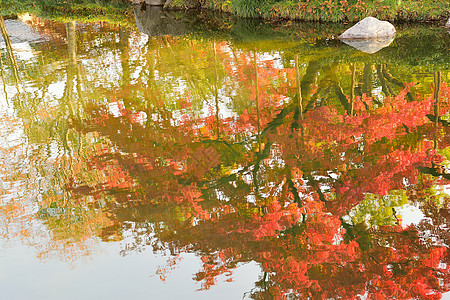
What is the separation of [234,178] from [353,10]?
14.2 m

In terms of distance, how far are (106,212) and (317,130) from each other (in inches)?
182

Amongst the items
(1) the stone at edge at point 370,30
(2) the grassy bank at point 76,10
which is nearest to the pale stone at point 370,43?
(1) the stone at edge at point 370,30

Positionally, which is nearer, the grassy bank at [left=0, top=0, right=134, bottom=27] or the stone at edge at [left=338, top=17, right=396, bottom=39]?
the stone at edge at [left=338, top=17, right=396, bottom=39]

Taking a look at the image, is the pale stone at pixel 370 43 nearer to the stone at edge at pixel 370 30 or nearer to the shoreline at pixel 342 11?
the stone at edge at pixel 370 30

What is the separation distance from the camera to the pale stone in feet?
52.3

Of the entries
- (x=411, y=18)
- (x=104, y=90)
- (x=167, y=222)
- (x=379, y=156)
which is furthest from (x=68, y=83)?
(x=411, y=18)

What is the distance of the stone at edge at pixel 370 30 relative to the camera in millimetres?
17344

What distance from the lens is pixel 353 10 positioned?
20.1 m

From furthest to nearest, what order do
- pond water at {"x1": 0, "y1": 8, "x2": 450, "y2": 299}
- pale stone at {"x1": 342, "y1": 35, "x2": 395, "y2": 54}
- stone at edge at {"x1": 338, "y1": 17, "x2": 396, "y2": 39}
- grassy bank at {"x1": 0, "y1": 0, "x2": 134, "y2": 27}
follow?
1. grassy bank at {"x1": 0, "y1": 0, "x2": 134, "y2": 27}
2. stone at edge at {"x1": 338, "y1": 17, "x2": 396, "y2": 39}
3. pale stone at {"x1": 342, "y1": 35, "x2": 395, "y2": 54}
4. pond water at {"x1": 0, "y1": 8, "x2": 450, "y2": 299}

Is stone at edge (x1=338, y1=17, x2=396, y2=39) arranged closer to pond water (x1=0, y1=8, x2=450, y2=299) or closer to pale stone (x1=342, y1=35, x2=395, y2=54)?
pale stone (x1=342, y1=35, x2=395, y2=54)

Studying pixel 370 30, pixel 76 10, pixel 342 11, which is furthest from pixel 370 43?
Answer: pixel 76 10

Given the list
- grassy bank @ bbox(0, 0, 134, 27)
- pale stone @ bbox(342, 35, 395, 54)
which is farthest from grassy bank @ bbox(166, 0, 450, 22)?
grassy bank @ bbox(0, 0, 134, 27)

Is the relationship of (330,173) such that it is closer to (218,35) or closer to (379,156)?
(379,156)

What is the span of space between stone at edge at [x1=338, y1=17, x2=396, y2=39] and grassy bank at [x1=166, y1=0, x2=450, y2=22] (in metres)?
2.39
